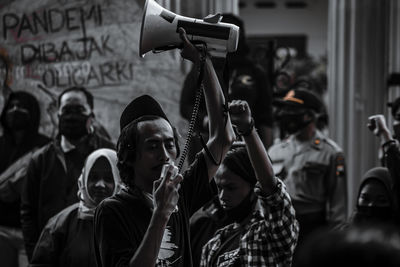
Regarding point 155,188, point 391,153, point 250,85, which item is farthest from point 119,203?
point 250,85

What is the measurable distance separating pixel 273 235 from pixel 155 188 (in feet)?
2.20

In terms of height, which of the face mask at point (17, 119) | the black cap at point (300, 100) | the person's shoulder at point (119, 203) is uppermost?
the black cap at point (300, 100)

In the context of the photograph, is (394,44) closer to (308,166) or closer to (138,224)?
(308,166)

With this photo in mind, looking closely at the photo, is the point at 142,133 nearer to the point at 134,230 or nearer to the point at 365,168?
the point at 134,230

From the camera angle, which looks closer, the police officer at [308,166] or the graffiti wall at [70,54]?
the graffiti wall at [70,54]

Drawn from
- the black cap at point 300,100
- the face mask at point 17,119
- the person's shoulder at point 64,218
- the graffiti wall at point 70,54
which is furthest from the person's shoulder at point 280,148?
the person's shoulder at point 64,218

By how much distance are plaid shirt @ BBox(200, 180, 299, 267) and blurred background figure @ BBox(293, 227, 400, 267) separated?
149cm

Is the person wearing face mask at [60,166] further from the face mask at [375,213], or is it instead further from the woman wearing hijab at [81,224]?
the face mask at [375,213]

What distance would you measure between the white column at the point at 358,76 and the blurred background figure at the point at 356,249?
5.36 metres

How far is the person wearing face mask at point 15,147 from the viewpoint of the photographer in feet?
15.3

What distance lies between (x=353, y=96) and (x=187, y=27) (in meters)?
4.32

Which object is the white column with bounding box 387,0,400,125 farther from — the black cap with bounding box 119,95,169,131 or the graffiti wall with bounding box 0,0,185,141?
the black cap with bounding box 119,95,169,131

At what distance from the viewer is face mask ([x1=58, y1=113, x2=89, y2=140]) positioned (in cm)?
429

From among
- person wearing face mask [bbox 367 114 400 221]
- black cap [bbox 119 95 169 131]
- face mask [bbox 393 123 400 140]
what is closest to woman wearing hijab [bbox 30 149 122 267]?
black cap [bbox 119 95 169 131]
